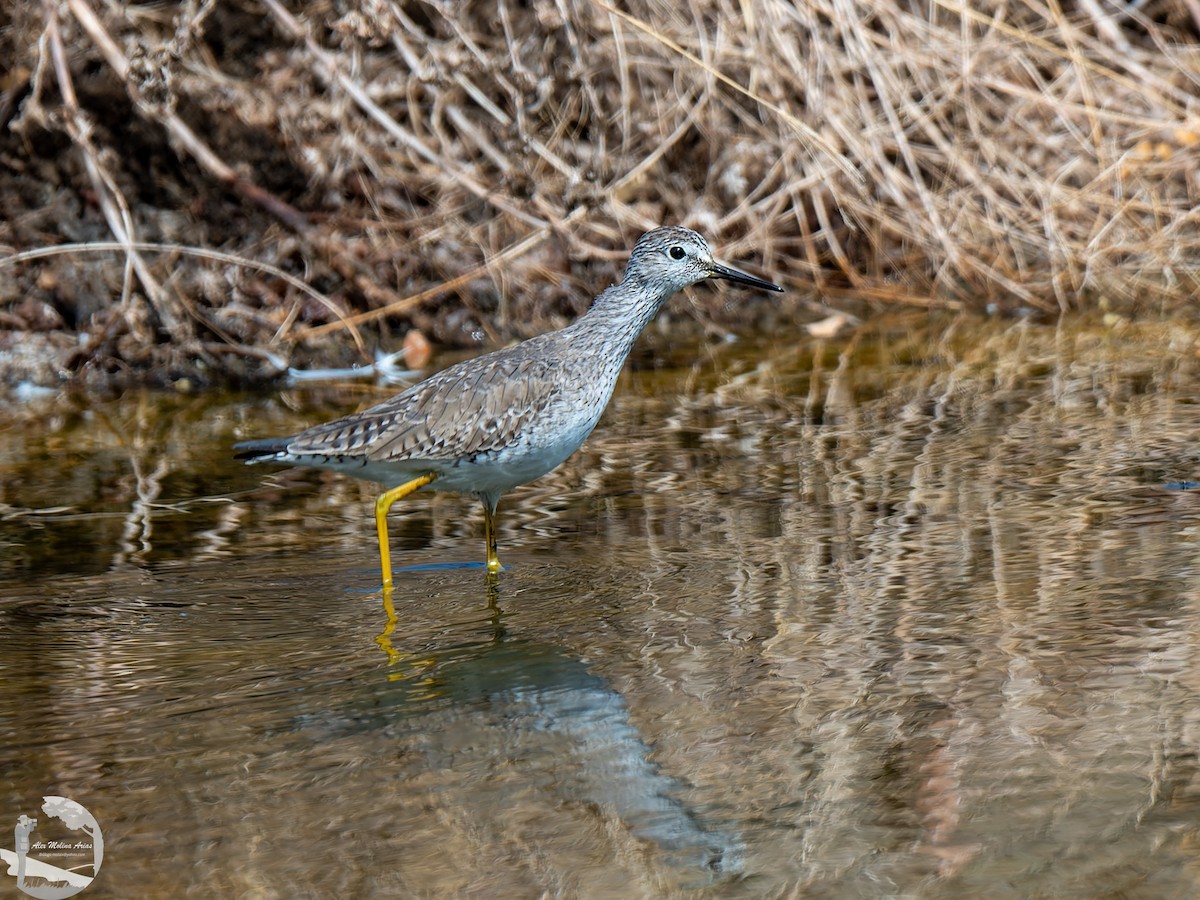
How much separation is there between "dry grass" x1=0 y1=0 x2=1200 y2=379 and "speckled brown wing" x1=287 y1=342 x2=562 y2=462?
3.66m

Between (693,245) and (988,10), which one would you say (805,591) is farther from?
(988,10)

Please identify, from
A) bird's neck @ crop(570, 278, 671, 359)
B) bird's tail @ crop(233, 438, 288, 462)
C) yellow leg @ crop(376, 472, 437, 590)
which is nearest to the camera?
yellow leg @ crop(376, 472, 437, 590)

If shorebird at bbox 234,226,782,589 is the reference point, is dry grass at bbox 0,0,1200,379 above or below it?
above

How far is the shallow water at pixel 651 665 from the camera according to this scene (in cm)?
340

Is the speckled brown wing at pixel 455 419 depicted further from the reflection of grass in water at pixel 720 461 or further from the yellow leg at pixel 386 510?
the reflection of grass in water at pixel 720 461

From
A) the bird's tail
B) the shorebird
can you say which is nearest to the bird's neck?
the shorebird

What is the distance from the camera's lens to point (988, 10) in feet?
37.5

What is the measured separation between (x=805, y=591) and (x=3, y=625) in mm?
2655

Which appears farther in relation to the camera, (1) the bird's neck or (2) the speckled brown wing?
(1) the bird's neck

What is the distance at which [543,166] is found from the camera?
10.5 meters

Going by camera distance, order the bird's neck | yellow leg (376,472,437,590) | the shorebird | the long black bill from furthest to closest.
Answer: the long black bill, the bird's neck, the shorebird, yellow leg (376,472,437,590)

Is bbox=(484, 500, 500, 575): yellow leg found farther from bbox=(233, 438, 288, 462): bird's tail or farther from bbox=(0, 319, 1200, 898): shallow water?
bbox=(233, 438, 288, 462): bird's tail

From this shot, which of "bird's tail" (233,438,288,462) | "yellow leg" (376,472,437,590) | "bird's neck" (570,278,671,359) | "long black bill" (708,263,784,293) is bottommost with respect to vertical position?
"yellow leg" (376,472,437,590)

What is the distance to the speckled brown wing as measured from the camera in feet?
18.3
